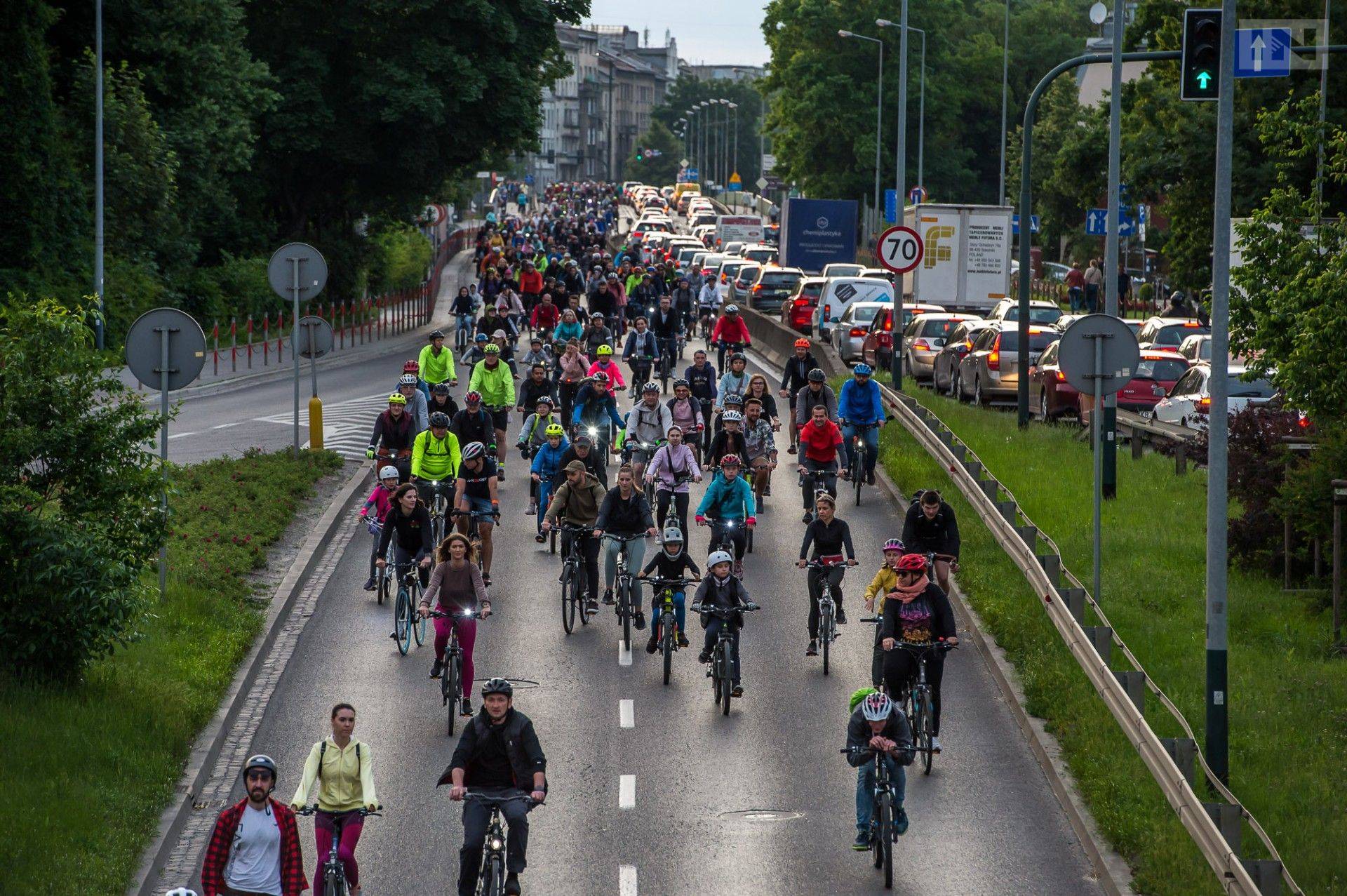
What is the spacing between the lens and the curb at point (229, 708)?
11.9m

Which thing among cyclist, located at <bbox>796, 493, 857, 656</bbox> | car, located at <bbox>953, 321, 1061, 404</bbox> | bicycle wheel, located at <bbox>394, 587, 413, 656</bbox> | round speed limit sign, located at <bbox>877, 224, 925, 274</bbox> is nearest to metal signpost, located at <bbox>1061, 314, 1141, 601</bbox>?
cyclist, located at <bbox>796, 493, 857, 656</bbox>

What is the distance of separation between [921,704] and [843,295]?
31.3 m

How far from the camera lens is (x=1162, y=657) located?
16062 mm

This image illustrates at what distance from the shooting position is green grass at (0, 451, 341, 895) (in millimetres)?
11219

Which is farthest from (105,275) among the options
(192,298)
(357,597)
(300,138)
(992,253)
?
(357,597)

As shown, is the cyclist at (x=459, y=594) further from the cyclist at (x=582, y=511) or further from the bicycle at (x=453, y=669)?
the cyclist at (x=582, y=511)

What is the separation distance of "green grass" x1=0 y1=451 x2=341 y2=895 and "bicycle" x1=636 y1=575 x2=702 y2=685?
363 centimetres

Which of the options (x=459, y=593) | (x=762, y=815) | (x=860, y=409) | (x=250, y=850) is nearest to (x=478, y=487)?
(x=459, y=593)

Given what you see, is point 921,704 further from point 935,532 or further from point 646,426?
point 646,426

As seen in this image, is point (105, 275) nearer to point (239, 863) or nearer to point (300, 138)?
point (300, 138)

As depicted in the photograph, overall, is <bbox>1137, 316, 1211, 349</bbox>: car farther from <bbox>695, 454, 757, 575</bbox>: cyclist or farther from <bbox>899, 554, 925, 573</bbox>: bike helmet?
<bbox>899, 554, 925, 573</bbox>: bike helmet

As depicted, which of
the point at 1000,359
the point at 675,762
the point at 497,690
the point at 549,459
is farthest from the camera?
the point at 1000,359

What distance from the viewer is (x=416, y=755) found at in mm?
14398

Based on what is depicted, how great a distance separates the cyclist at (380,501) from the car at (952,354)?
58.7 ft
